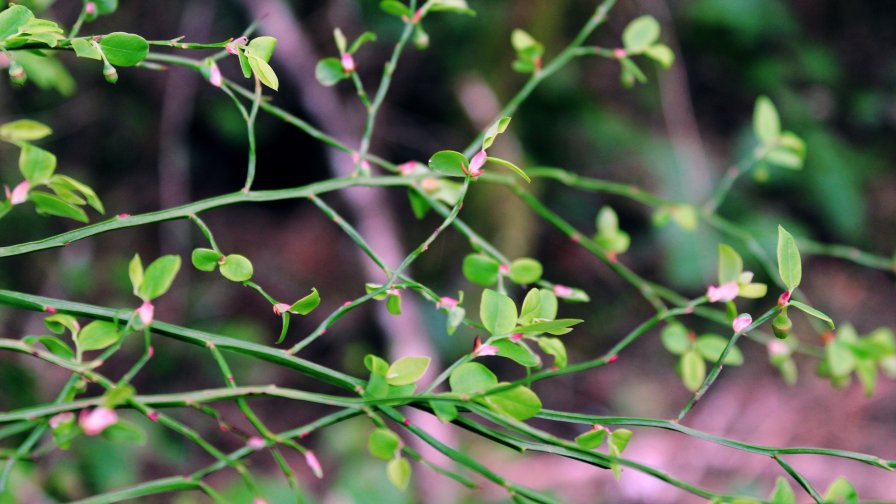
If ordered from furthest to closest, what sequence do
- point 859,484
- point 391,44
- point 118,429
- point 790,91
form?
point 790,91 < point 391,44 < point 859,484 < point 118,429

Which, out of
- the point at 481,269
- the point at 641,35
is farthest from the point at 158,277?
the point at 641,35

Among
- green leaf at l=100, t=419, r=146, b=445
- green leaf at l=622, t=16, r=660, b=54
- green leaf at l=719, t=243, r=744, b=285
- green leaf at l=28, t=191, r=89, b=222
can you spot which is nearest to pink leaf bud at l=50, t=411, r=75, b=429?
green leaf at l=100, t=419, r=146, b=445

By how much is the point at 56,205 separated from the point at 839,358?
27.1 inches

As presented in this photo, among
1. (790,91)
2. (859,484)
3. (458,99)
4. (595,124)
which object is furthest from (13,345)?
(790,91)

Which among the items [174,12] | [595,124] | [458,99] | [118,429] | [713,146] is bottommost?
[118,429]

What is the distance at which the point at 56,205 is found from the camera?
480 millimetres

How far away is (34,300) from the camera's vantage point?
0.45 meters

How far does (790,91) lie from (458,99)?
3.08 feet

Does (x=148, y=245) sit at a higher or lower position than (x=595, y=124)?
lower

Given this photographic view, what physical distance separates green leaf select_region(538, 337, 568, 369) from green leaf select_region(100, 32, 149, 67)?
1.08ft

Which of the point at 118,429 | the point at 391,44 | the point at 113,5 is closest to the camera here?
the point at 118,429

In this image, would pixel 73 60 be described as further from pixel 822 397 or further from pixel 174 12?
pixel 822 397

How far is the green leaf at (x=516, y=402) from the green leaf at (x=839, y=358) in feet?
1.34

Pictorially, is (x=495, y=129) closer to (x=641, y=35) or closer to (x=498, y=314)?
(x=498, y=314)
